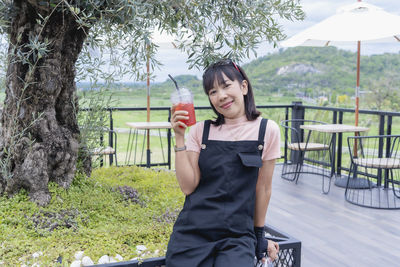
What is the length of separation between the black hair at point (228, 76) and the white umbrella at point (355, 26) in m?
3.78

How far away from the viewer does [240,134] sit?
63.5 inches

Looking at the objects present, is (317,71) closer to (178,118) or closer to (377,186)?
(377,186)

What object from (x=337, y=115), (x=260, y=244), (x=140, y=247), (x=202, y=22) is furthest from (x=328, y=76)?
(x=260, y=244)

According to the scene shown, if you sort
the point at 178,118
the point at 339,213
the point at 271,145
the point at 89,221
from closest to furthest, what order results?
1. the point at 178,118
2. the point at 271,145
3. the point at 89,221
4. the point at 339,213

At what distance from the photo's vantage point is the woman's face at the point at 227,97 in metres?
1.60

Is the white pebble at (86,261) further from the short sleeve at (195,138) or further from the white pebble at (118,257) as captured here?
the short sleeve at (195,138)

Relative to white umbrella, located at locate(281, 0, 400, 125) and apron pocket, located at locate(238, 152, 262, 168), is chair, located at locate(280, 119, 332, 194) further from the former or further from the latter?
apron pocket, located at locate(238, 152, 262, 168)

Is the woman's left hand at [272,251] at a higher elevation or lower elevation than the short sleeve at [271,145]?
lower

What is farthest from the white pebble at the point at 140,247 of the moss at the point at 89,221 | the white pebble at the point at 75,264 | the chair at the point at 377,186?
the chair at the point at 377,186

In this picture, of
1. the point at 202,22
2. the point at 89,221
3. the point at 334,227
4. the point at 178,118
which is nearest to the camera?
the point at 178,118

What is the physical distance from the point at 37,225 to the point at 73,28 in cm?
118

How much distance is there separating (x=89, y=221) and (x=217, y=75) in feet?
4.21

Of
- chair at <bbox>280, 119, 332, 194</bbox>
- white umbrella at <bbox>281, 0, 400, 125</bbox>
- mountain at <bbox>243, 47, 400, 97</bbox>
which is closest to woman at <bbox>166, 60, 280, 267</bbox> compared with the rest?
white umbrella at <bbox>281, 0, 400, 125</bbox>

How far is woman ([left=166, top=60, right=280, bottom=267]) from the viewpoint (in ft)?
4.89
